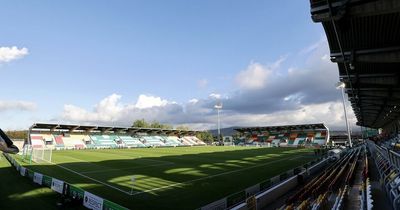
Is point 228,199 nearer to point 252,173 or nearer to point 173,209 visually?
point 173,209

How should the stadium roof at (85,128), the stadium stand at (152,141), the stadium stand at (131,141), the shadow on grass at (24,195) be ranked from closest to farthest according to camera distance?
the shadow on grass at (24,195) → the stadium roof at (85,128) → the stadium stand at (131,141) → the stadium stand at (152,141)

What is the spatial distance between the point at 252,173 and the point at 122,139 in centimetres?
6157

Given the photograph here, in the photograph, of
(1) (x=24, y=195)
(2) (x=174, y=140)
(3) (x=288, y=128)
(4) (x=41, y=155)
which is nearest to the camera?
(1) (x=24, y=195)

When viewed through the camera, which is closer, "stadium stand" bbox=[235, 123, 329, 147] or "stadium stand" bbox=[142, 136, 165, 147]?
"stadium stand" bbox=[142, 136, 165, 147]

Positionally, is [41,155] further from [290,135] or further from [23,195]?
[290,135]

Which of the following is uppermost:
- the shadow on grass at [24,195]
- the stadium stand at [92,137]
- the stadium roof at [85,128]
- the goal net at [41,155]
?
the stadium roof at [85,128]

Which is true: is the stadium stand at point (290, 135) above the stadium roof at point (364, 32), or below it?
below

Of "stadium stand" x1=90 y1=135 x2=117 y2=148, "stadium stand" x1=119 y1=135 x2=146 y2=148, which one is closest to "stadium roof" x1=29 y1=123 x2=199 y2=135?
"stadium stand" x1=90 y1=135 x2=117 y2=148

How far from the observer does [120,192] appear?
65.0 ft

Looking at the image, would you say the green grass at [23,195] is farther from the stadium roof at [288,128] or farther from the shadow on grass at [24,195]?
the stadium roof at [288,128]

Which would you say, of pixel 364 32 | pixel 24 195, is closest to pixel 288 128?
pixel 364 32

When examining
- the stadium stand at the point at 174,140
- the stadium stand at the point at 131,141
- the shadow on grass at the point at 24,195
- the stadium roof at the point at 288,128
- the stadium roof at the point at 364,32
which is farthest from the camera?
the stadium stand at the point at 174,140

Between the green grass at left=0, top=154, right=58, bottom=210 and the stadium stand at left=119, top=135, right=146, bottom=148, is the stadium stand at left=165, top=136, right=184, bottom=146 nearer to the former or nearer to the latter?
the stadium stand at left=119, top=135, right=146, bottom=148

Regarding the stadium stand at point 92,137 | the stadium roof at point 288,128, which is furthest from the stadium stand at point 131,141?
the stadium roof at point 288,128
